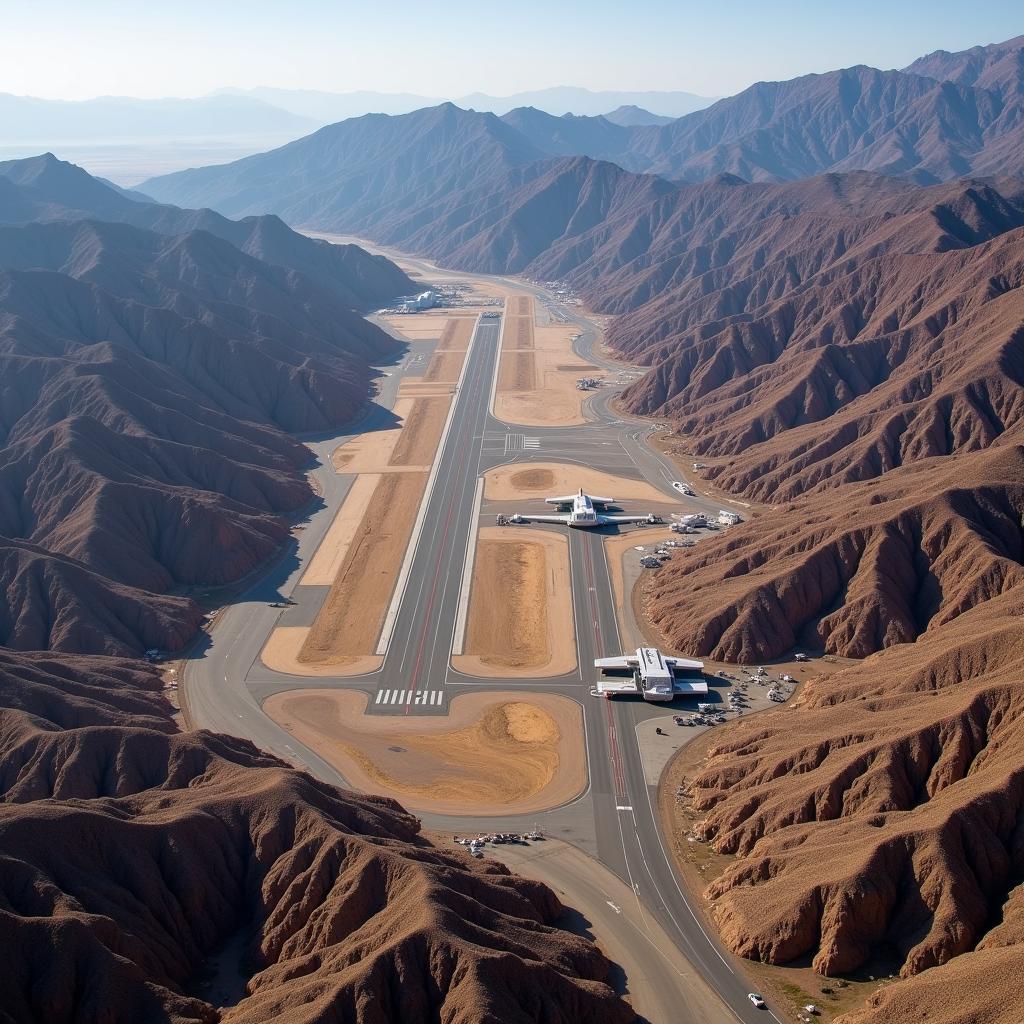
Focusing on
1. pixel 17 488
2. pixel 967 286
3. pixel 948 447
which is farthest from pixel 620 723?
pixel 967 286

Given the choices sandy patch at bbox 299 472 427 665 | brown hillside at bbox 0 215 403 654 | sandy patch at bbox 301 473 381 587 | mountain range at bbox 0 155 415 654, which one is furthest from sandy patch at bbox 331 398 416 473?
sandy patch at bbox 299 472 427 665

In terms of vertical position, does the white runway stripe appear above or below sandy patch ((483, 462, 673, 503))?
below

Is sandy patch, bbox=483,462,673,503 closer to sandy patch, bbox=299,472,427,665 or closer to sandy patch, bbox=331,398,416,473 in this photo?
sandy patch, bbox=299,472,427,665

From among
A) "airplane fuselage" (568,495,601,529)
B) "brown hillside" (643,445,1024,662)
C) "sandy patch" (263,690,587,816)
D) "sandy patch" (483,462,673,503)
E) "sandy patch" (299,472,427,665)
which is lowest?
"sandy patch" (263,690,587,816)

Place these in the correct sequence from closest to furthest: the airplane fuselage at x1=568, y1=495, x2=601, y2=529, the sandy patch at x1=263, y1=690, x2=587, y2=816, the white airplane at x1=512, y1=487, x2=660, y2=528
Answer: the sandy patch at x1=263, y1=690, x2=587, y2=816
the airplane fuselage at x1=568, y1=495, x2=601, y2=529
the white airplane at x1=512, y1=487, x2=660, y2=528

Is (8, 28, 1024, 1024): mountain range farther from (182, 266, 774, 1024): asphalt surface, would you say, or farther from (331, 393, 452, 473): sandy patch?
(331, 393, 452, 473): sandy patch

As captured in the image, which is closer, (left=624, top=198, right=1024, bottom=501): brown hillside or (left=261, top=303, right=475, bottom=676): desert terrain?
(left=261, top=303, right=475, bottom=676): desert terrain

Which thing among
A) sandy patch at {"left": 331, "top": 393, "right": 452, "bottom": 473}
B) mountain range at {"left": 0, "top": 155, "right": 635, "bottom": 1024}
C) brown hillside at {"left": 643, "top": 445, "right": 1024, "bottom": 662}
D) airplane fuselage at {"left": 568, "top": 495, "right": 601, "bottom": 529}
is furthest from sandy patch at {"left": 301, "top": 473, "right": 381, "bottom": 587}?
brown hillside at {"left": 643, "top": 445, "right": 1024, "bottom": 662}

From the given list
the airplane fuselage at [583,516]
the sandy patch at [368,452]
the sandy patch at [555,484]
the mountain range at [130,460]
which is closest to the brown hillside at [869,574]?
the airplane fuselage at [583,516]

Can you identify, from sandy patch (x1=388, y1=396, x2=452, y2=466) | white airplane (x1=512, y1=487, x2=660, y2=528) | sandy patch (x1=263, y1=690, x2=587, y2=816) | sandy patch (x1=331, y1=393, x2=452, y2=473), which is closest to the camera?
sandy patch (x1=263, y1=690, x2=587, y2=816)
